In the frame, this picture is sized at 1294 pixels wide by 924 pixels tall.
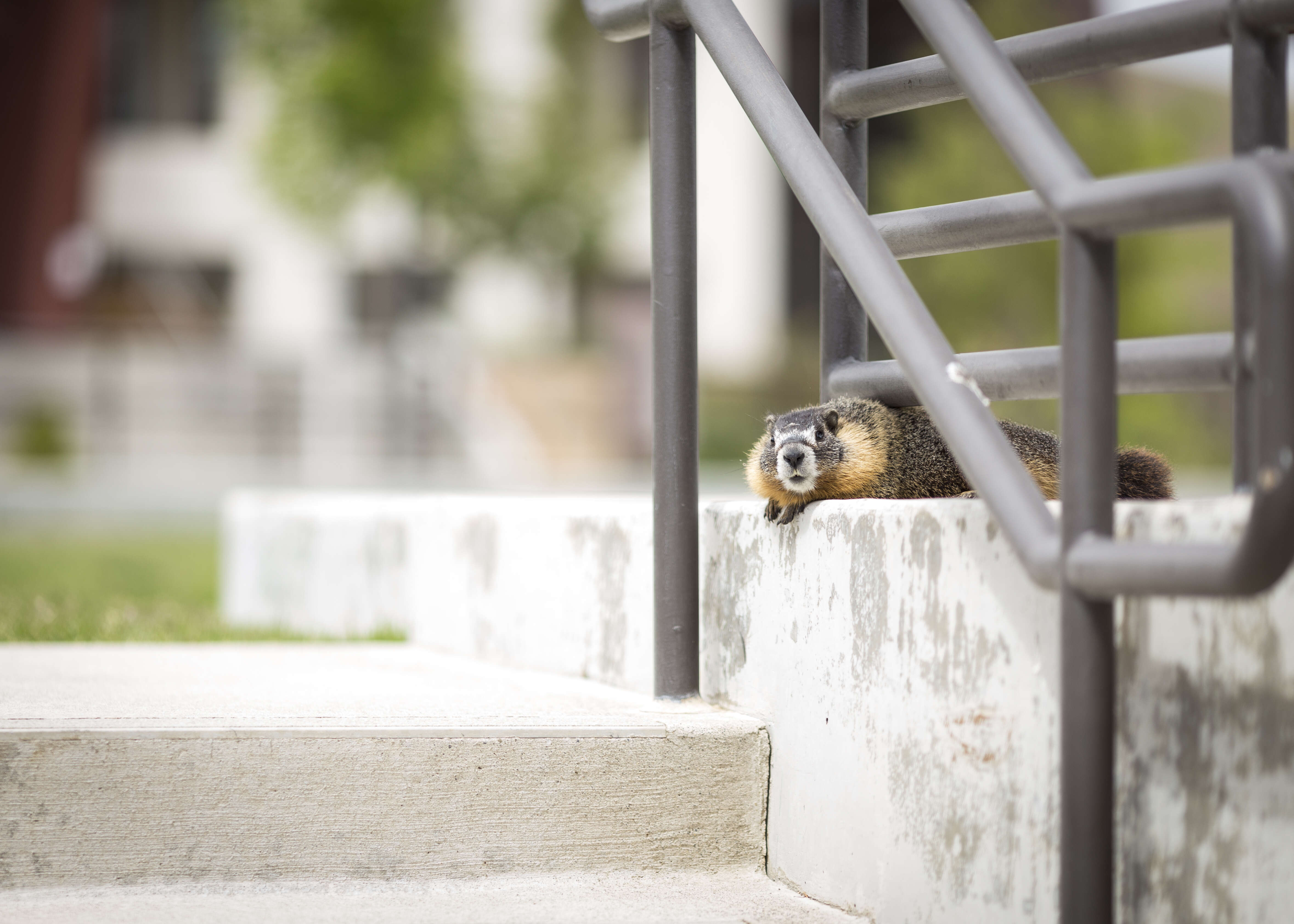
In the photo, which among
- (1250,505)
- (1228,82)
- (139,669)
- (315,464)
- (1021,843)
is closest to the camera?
(1250,505)

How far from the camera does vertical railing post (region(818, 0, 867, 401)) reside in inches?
106

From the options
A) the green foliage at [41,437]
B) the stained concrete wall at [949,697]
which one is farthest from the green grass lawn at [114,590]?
the green foliage at [41,437]

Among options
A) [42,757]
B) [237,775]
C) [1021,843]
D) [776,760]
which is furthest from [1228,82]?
[42,757]

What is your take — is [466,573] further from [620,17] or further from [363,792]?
[620,17]

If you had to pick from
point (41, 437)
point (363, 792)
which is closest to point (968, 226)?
point (363, 792)

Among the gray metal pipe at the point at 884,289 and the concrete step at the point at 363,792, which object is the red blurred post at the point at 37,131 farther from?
the gray metal pipe at the point at 884,289

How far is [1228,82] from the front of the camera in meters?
2.05

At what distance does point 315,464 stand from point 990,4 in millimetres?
14302

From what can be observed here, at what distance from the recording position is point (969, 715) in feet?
6.29

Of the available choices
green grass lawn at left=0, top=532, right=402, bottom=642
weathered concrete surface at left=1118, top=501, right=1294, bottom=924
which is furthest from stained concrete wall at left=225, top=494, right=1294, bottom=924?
green grass lawn at left=0, top=532, right=402, bottom=642

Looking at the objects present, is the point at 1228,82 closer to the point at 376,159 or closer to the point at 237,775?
the point at 237,775

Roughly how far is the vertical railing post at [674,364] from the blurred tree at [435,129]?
65.0 feet

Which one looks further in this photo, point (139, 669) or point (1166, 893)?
point (139, 669)

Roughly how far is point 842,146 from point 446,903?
1.72m
